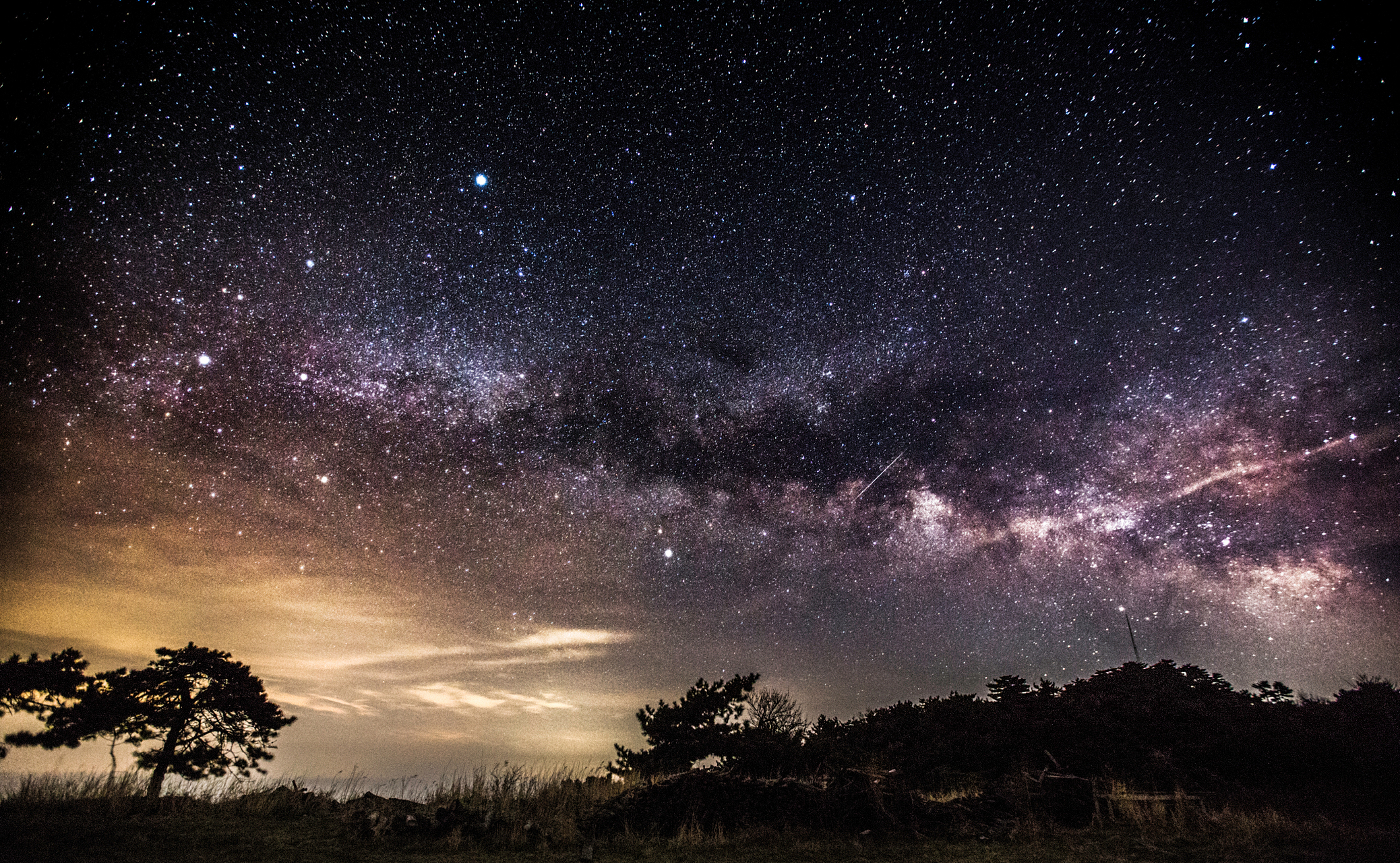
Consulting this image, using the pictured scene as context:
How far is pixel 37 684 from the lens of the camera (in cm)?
1811

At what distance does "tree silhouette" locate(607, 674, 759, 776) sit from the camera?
18141mm

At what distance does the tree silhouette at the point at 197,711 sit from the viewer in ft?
62.7

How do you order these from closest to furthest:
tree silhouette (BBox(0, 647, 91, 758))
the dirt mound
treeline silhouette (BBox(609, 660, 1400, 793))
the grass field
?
1. the grass field
2. the dirt mound
3. treeline silhouette (BBox(609, 660, 1400, 793))
4. tree silhouette (BBox(0, 647, 91, 758))

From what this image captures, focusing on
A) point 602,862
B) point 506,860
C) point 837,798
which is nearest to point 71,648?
point 506,860

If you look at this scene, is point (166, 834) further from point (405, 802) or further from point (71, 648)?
point (71, 648)

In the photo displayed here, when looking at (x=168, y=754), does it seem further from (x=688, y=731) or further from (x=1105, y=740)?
(x=1105, y=740)

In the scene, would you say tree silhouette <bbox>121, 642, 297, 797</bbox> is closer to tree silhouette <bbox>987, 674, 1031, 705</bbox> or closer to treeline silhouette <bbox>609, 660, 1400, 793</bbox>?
treeline silhouette <bbox>609, 660, 1400, 793</bbox>

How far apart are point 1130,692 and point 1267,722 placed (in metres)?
3.52

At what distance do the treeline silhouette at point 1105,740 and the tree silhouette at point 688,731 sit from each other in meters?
0.06

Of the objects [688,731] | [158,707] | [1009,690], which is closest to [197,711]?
[158,707]

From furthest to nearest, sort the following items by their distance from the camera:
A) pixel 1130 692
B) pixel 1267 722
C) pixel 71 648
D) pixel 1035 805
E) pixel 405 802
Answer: pixel 71 648 < pixel 1130 692 < pixel 1267 722 < pixel 1035 805 < pixel 405 802

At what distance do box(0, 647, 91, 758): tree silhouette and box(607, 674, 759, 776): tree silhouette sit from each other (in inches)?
714

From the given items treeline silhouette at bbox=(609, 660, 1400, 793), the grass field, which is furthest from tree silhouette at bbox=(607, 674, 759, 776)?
the grass field

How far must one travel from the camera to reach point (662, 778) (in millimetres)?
12227
